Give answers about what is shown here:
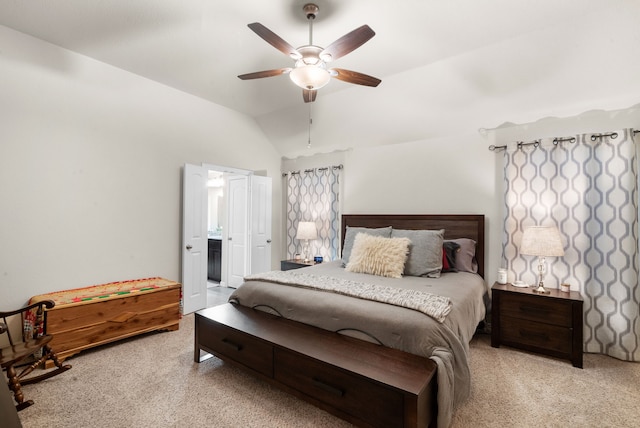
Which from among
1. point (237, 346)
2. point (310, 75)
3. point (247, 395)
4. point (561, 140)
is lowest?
point (247, 395)

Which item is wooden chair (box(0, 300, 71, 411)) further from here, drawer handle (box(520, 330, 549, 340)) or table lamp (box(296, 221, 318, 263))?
drawer handle (box(520, 330, 549, 340))

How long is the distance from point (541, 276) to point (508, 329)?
582 mm

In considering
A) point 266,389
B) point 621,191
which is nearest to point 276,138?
point 266,389

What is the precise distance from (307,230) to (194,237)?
5.16ft

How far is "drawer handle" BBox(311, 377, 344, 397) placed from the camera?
1.70 meters

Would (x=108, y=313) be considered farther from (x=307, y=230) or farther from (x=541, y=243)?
(x=541, y=243)

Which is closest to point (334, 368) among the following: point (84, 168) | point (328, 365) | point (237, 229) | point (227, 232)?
point (328, 365)

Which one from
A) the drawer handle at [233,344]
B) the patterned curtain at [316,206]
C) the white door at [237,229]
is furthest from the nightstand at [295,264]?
the drawer handle at [233,344]

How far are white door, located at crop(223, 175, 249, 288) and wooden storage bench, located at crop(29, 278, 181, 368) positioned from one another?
1666 mm

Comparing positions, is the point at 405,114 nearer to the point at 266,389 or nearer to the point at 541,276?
the point at 541,276

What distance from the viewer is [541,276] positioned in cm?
288

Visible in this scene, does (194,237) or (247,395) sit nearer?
(247,395)

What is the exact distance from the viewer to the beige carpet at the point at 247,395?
1.90 meters

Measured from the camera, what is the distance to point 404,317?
74.9 inches
